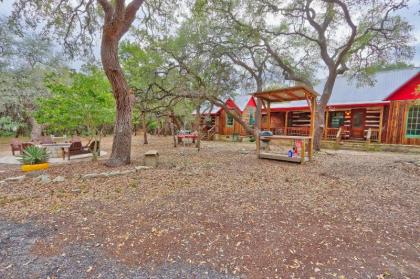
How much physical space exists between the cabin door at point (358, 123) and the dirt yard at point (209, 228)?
9.84 meters

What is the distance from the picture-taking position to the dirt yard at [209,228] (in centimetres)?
210

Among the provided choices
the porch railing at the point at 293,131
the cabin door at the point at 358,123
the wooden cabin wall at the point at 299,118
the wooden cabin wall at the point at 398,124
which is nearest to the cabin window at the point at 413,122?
the wooden cabin wall at the point at 398,124

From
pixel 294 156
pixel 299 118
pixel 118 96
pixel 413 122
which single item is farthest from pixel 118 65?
pixel 413 122

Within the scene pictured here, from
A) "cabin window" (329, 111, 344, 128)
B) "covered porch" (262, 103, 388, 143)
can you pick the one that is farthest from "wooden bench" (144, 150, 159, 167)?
"cabin window" (329, 111, 344, 128)

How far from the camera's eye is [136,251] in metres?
2.35

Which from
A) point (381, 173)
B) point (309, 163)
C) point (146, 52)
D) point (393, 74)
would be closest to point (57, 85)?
point (146, 52)

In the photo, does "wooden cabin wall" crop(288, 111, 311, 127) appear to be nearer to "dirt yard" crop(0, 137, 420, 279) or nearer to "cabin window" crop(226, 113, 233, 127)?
"cabin window" crop(226, 113, 233, 127)

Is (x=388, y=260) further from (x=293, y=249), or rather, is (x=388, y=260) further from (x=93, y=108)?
(x=93, y=108)

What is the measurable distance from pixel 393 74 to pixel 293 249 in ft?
Answer: 55.6

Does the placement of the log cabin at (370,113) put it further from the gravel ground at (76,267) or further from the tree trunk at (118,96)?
the gravel ground at (76,267)

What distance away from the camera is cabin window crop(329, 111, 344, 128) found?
47.7 feet

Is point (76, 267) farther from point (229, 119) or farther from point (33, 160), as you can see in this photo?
point (229, 119)

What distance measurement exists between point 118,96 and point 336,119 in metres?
14.9

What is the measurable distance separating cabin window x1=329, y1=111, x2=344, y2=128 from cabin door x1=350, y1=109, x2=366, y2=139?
678mm
